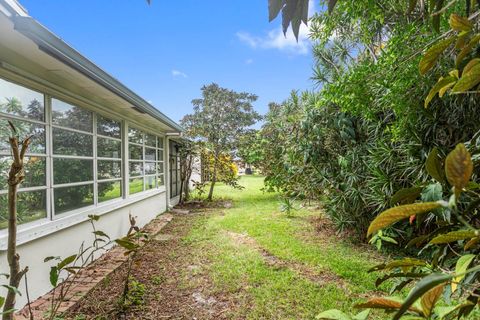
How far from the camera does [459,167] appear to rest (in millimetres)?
450

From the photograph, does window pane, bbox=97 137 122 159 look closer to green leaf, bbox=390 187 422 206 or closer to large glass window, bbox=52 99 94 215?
large glass window, bbox=52 99 94 215

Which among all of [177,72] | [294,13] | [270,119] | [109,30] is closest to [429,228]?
[294,13]

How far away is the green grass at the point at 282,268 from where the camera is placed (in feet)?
10.5

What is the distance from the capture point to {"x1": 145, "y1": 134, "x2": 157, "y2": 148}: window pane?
25.3 feet

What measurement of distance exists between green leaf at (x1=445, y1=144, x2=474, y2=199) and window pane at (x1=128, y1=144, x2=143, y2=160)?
21.4ft

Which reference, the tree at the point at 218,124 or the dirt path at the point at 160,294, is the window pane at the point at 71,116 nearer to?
the dirt path at the point at 160,294

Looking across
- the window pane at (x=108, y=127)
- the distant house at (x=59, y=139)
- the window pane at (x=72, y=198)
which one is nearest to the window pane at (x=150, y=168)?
the distant house at (x=59, y=139)

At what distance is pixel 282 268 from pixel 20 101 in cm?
396

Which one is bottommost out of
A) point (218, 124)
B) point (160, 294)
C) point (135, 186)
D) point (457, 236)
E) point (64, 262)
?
point (160, 294)

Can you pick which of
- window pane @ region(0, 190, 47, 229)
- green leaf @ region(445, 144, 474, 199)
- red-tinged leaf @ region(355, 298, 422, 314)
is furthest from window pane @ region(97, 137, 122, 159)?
green leaf @ region(445, 144, 474, 199)

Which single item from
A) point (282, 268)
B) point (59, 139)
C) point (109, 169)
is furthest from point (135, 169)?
point (282, 268)

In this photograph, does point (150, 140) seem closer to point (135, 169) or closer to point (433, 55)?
point (135, 169)

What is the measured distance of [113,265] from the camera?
4332mm

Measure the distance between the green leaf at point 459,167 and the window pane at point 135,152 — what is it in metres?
6.54
